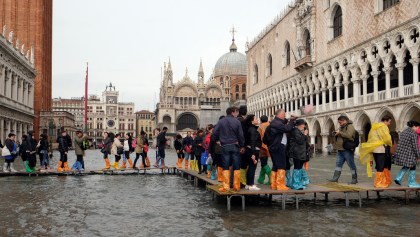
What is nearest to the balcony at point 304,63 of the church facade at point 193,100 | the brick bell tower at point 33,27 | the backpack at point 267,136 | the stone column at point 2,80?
the stone column at point 2,80

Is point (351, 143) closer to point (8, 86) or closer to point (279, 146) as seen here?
point (279, 146)

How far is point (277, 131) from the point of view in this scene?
32.1ft

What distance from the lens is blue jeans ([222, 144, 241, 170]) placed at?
374 inches

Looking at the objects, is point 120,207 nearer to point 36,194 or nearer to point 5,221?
point 5,221

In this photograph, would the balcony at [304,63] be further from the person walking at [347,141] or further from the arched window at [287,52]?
the person walking at [347,141]

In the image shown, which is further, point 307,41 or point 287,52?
point 287,52

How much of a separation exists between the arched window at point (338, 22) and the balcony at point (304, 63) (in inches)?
176

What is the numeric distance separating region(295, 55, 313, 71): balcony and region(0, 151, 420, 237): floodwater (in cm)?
3359

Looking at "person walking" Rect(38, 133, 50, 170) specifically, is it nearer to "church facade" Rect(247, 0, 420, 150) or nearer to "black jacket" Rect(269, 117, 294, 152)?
"black jacket" Rect(269, 117, 294, 152)

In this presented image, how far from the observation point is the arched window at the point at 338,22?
128 ft

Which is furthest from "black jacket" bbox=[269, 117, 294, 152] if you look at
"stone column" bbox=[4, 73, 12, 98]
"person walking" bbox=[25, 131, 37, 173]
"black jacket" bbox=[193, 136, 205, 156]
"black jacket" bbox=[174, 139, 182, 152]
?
"stone column" bbox=[4, 73, 12, 98]

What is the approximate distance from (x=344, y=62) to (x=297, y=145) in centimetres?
2899

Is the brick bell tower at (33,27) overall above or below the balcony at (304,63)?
above

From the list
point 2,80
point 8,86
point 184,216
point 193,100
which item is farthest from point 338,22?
point 193,100
